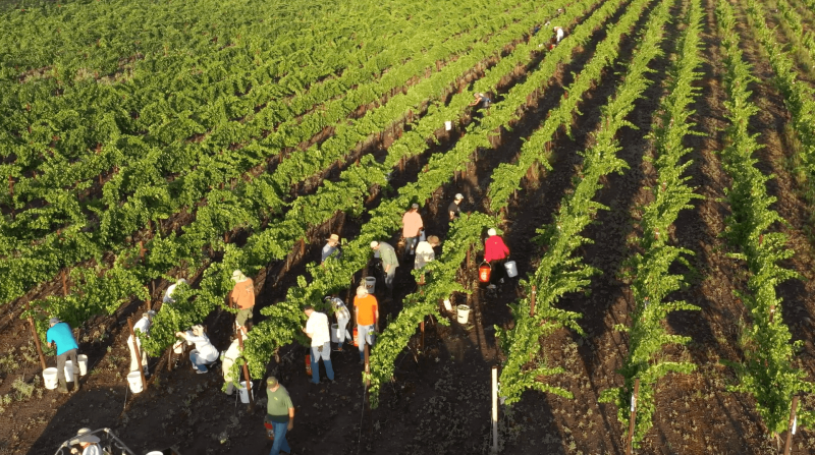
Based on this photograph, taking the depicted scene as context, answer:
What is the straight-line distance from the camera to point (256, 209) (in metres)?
15.8

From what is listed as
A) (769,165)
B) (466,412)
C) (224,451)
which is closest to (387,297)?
(466,412)

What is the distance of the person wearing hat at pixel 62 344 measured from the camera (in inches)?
429

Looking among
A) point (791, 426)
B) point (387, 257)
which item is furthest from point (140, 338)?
point (791, 426)

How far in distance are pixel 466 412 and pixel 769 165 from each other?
13752mm

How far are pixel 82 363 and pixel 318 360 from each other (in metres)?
3.91

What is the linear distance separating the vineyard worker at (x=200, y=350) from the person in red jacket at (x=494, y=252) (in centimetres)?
536

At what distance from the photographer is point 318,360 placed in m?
11.3

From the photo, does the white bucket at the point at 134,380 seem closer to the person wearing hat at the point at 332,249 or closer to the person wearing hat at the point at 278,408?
the person wearing hat at the point at 278,408

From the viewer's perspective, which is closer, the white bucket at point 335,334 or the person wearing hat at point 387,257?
the white bucket at point 335,334

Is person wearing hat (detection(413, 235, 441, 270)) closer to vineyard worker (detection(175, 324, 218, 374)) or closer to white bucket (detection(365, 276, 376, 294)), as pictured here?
white bucket (detection(365, 276, 376, 294))

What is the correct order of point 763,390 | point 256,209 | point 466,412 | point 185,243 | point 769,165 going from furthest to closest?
1. point 769,165
2. point 256,209
3. point 185,243
4. point 466,412
5. point 763,390

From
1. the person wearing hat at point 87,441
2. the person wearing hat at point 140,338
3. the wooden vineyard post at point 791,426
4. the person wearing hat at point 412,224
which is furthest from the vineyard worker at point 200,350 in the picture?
the wooden vineyard post at point 791,426

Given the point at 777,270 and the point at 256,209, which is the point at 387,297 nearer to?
the point at 256,209

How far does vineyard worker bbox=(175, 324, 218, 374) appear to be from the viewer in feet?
37.6
